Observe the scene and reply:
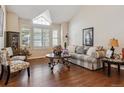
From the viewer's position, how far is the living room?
12.1 feet

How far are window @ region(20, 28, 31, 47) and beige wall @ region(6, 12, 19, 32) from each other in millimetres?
738

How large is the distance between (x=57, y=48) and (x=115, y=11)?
8.71ft

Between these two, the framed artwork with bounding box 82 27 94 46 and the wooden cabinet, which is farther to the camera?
the framed artwork with bounding box 82 27 94 46

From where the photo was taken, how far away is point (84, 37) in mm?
6883

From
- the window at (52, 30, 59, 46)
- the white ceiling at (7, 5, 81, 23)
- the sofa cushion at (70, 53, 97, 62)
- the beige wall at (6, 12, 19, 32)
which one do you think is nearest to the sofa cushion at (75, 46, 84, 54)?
the sofa cushion at (70, 53, 97, 62)

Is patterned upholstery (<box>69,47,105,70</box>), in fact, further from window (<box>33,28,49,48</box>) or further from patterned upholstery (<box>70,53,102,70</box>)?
window (<box>33,28,49,48</box>)

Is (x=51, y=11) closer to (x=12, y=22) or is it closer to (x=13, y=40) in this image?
(x=12, y=22)

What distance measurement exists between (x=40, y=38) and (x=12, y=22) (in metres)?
2.13

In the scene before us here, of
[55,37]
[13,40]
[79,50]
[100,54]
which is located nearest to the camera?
[100,54]

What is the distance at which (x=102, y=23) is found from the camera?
570 centimetres

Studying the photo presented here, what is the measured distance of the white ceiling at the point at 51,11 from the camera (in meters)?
6.03

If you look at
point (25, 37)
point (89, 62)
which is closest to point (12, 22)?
point (25, 37)
